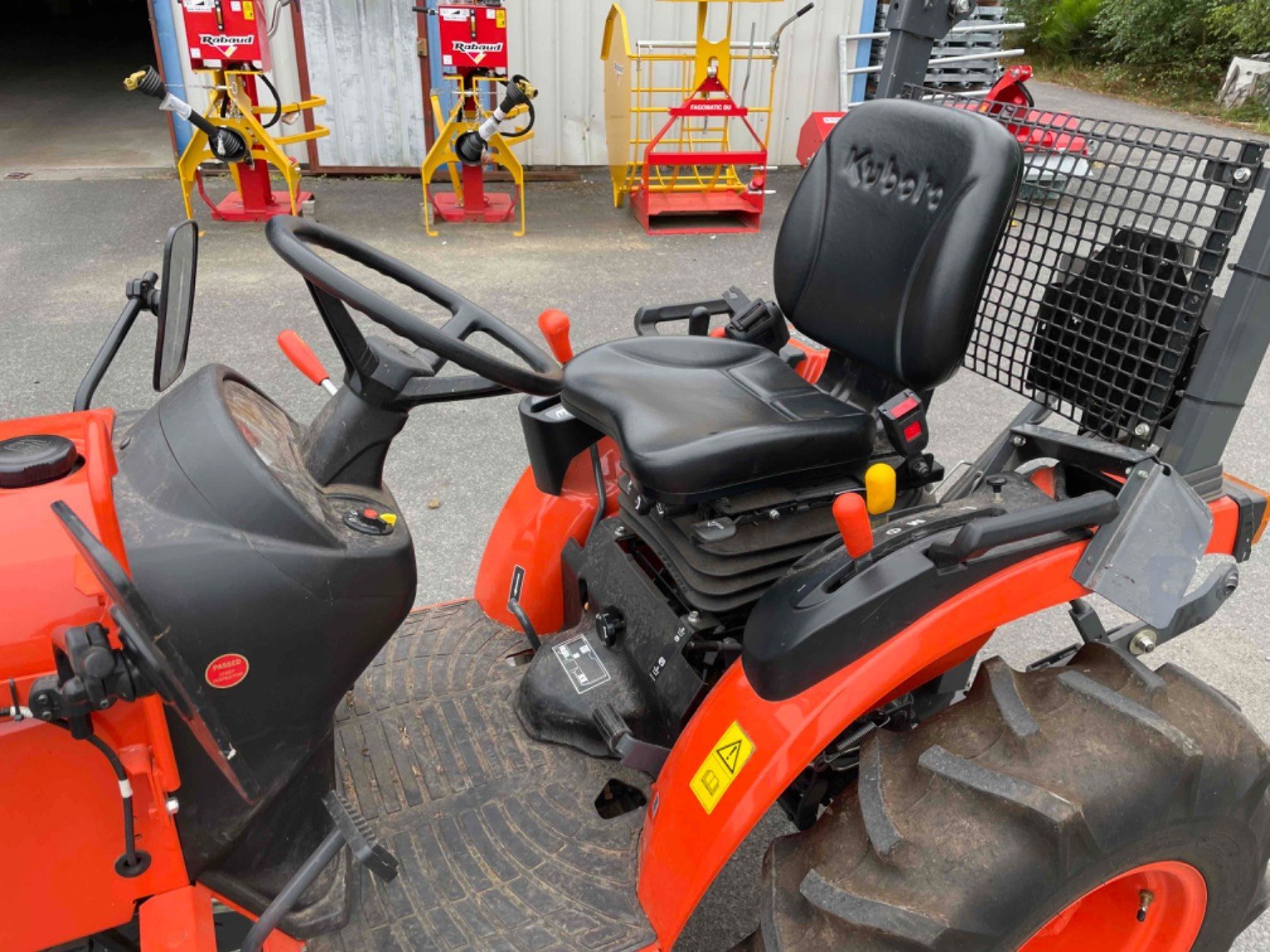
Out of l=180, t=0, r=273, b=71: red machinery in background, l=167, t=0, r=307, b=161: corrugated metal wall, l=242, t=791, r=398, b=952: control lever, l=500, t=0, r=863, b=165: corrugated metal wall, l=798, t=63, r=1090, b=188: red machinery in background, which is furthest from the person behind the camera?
l=500, t=0, r=863, b=165: corrugated metal wall

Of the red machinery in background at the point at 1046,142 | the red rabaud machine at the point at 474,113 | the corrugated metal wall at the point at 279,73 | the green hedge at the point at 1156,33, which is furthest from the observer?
the green hedge at the point at 1156,33

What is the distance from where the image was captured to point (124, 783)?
42.6 inches

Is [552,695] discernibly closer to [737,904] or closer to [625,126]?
[737,904]

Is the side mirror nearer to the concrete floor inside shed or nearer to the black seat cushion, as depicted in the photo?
the black seat cushion

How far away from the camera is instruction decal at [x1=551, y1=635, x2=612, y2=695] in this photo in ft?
5.87

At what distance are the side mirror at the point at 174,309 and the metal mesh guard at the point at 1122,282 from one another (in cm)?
133

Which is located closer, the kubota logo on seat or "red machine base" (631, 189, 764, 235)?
the kubota logo on seat

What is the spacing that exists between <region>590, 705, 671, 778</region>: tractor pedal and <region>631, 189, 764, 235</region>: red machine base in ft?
15.7

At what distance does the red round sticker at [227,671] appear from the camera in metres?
1.18

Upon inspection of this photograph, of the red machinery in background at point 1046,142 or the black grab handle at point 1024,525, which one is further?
the red machinery in background at point 1046,142

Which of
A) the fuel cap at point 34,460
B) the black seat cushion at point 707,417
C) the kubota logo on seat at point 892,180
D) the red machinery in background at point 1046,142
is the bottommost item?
the black seat cushion at point 707,417

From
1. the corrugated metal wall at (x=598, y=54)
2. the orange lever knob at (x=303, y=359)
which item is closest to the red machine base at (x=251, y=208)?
the corrugated metal wall at (x=598, y=54)

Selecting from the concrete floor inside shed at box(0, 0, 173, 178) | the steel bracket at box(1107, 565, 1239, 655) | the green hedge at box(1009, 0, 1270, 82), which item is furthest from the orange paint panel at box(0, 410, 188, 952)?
the green hedge at box(1009, 0, 1270, 82)

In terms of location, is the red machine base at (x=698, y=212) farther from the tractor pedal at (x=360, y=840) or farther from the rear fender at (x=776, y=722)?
the tractor pedal at (x=360, y=840)
